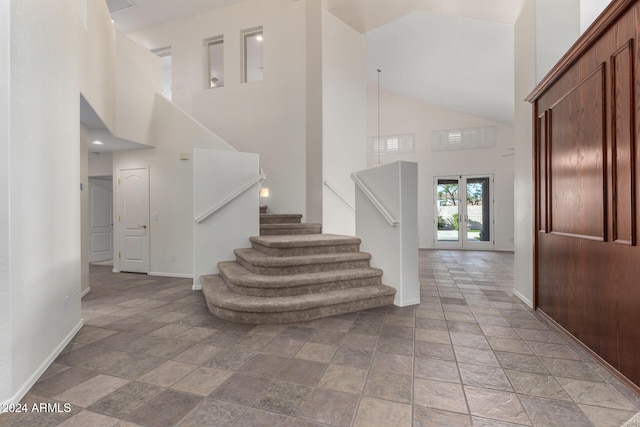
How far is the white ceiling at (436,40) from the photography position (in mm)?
A: 4957

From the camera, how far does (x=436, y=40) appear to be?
19.6ft

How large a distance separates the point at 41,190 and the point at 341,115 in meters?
4.81

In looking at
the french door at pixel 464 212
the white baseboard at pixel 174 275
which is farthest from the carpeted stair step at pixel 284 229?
the french door at pixel 464 212

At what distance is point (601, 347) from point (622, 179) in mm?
1196

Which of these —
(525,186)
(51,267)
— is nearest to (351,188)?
(525,186)

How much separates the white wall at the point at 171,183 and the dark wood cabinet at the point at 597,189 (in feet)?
15.8

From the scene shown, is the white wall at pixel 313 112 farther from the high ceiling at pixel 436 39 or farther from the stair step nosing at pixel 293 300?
the stair step nosing at pixel 293 300

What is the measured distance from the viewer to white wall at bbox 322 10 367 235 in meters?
5.60

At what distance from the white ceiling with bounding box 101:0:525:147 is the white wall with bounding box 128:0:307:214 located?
0.52 meters

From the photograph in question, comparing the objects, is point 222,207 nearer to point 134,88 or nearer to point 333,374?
point 134,88

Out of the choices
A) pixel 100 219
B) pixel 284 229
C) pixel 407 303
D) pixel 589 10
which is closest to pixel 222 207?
pixel 284 229

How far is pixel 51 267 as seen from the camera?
230cm

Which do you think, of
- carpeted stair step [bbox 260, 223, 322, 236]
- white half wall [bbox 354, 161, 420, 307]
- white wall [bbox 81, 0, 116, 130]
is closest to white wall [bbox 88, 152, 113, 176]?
white wall [bbox 81, 0, 116, 130]

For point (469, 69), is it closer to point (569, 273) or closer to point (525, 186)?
point (525, 186)
